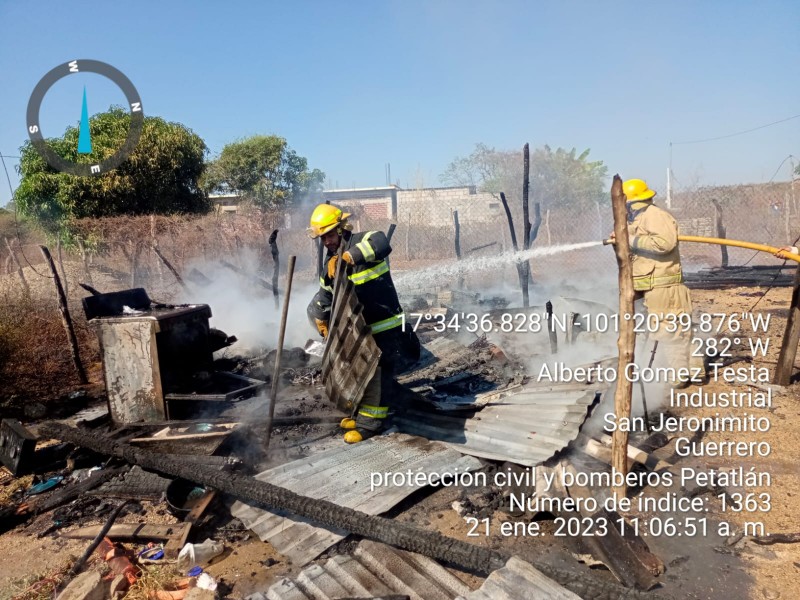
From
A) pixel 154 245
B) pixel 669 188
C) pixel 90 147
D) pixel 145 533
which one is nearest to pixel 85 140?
pixel 90 147

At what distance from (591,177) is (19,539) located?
107 ft

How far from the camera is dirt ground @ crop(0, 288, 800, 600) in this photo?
119 inches

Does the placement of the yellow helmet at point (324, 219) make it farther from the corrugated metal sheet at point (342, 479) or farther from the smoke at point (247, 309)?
the smoke at point (247, 309)

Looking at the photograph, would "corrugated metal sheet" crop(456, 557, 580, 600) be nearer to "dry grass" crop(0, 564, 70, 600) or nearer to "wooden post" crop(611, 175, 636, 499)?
"wooden post" crop(611, 175, 636, 499)

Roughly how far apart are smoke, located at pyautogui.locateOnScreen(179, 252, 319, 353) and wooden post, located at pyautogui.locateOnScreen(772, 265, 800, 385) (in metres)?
6.39

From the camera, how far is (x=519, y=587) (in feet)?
8.69

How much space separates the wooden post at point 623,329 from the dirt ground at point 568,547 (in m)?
0.45

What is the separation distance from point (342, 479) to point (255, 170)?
65.9 feet

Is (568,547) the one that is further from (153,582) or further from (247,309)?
(247,309)

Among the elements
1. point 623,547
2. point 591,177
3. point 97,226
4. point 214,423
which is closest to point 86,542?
point 214,423

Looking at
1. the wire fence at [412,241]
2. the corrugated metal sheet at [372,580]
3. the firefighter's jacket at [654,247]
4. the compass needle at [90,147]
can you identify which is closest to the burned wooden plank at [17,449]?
the corrugated metal sheet at [372,580]

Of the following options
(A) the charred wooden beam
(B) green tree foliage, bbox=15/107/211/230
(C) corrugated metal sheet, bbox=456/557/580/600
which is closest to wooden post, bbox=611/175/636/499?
(A) the charred wooden beam

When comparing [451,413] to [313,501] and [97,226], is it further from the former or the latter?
[97,226]

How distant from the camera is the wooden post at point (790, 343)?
5684mm
